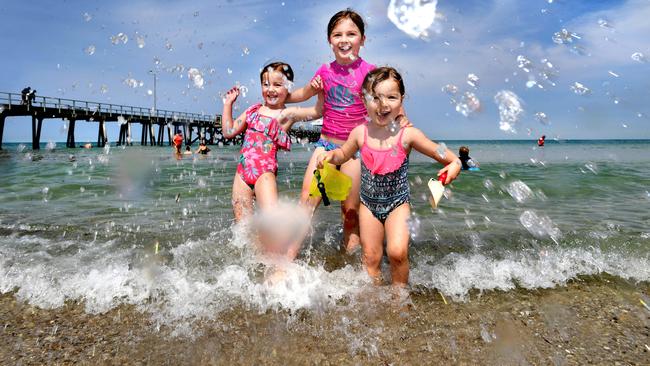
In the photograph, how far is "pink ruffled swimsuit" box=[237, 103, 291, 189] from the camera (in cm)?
432

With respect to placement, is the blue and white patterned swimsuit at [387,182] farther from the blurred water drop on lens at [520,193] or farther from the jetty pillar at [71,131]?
the jetty pillar at [71,131]

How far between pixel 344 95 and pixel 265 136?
3.04ft

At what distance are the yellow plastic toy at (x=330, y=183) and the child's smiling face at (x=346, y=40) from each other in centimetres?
102

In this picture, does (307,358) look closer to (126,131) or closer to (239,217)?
(239,217)

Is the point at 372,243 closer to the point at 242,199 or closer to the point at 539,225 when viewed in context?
the point at 242,199

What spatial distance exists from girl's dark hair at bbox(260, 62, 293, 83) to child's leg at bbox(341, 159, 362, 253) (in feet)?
3.68

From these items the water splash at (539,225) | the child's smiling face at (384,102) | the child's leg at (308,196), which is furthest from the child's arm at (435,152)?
the water splash at (539,225)

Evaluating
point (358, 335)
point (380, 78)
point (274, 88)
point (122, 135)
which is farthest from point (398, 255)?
point (122, 135)

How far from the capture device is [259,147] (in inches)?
171

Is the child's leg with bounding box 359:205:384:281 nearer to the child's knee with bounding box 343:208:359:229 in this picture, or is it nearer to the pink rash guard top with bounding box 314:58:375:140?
the child's knee with bounding box 343:208:359:229

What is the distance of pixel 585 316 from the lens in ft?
9.72

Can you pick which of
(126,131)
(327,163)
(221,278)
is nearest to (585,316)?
(327,163)

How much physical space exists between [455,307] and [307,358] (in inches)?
49.6

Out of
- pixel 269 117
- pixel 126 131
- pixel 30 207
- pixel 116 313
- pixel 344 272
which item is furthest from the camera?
pixel 126 131
